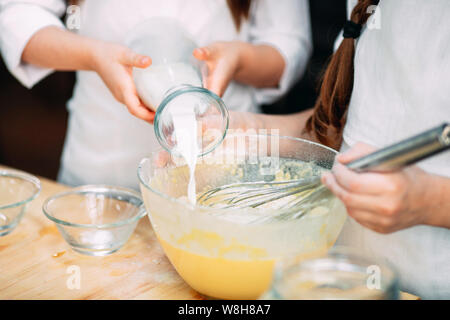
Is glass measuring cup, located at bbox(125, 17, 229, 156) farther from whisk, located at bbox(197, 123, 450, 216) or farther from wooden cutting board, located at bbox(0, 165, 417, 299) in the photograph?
wooden cutting board, located at bbox(0, 165, 417, 299)

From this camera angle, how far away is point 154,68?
2.81 feet

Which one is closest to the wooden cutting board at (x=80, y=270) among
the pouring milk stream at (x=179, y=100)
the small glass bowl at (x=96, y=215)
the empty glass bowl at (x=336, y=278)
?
the small glass bowl at (x=96, y=215)

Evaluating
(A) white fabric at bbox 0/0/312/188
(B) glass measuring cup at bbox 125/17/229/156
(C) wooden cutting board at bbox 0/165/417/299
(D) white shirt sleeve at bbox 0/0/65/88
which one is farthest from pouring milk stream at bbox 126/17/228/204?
(D) white shirt sleeve at bbox 0/0/65/88

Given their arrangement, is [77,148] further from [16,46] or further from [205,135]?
[205,135]

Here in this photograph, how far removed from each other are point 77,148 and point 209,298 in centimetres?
80

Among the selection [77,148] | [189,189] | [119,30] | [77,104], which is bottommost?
[77,148]

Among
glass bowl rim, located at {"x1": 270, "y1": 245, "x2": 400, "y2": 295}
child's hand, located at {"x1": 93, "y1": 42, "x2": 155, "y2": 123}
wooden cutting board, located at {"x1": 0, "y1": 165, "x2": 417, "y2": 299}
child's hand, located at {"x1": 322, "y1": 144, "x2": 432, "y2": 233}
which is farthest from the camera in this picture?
child's hand, located at {"x1": 93, "y1": 42, "x2": 155, "y2": 123}

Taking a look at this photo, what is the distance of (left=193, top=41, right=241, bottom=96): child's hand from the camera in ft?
2.94

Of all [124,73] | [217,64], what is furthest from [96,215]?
[217,64]

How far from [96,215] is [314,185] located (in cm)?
44

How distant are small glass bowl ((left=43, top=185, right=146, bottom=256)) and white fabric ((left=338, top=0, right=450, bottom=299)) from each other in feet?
1.41

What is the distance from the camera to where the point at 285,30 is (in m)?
1.28

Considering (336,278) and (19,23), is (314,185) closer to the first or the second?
(336,278)
